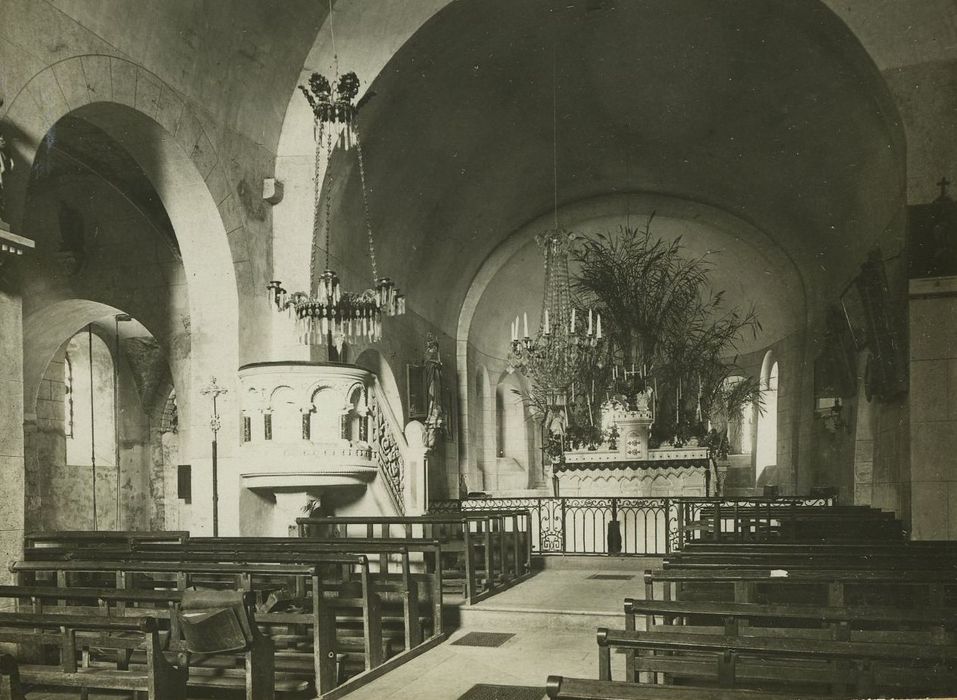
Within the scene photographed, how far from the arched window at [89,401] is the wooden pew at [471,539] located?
24.1 ft

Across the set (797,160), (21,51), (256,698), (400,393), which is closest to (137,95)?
(21,51)

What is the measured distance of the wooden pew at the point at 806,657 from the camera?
274 centimetres

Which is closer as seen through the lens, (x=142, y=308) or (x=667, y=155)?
(x=142, y=308)

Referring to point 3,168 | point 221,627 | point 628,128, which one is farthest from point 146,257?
point 221,627

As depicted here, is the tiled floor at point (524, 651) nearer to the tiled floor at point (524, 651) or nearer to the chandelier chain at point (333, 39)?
the tiled floor at point (524, 651)

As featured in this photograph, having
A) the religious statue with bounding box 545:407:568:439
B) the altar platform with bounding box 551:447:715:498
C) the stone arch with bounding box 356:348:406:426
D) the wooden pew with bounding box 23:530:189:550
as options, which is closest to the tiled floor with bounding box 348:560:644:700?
the wooden pew with bounding box 23:530:189:550

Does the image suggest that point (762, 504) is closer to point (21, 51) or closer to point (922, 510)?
point (922, 510)

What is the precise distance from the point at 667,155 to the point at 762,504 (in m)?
7.28

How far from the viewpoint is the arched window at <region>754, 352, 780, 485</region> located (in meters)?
18.4

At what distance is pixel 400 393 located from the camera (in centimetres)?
1530

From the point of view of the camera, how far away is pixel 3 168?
6.26 m

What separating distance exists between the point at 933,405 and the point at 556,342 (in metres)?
5.58

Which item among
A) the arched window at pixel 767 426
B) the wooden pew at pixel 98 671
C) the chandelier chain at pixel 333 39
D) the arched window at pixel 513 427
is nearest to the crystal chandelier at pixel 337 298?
the chandelier chain at pixel 333 39

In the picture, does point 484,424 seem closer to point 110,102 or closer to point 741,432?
point 741,432
